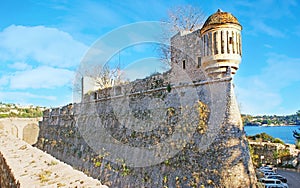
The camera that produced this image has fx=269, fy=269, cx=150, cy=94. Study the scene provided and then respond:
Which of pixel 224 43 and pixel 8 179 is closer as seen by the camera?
pixel 8 179

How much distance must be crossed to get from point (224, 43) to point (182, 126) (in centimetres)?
343

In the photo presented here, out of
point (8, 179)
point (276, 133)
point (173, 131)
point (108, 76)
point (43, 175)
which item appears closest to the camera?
point (43, 175)

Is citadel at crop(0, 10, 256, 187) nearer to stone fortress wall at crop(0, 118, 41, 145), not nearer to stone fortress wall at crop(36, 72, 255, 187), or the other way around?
stone fortress wall at crop(36, 72, 255, 187)

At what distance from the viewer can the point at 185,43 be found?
1390 cm

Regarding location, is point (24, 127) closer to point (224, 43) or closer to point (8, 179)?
point (224, 43)

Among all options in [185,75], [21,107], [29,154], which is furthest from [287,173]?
[21,107]

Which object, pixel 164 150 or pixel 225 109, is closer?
pixel 225 109

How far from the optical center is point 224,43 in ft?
32.2

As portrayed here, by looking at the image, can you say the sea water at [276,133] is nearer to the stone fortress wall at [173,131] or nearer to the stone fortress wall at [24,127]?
the stone fortress wall at [173,131]

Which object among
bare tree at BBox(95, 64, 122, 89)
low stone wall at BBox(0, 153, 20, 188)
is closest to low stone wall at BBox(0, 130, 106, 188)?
low stone wall at BBox(0, 153, 20, 188)

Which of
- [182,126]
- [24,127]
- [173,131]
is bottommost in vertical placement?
[24,127]

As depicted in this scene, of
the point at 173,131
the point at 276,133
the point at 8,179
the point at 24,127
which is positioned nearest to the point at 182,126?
the point at 173,131

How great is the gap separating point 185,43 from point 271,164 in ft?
40.3

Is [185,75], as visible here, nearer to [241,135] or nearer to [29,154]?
[241,135]
